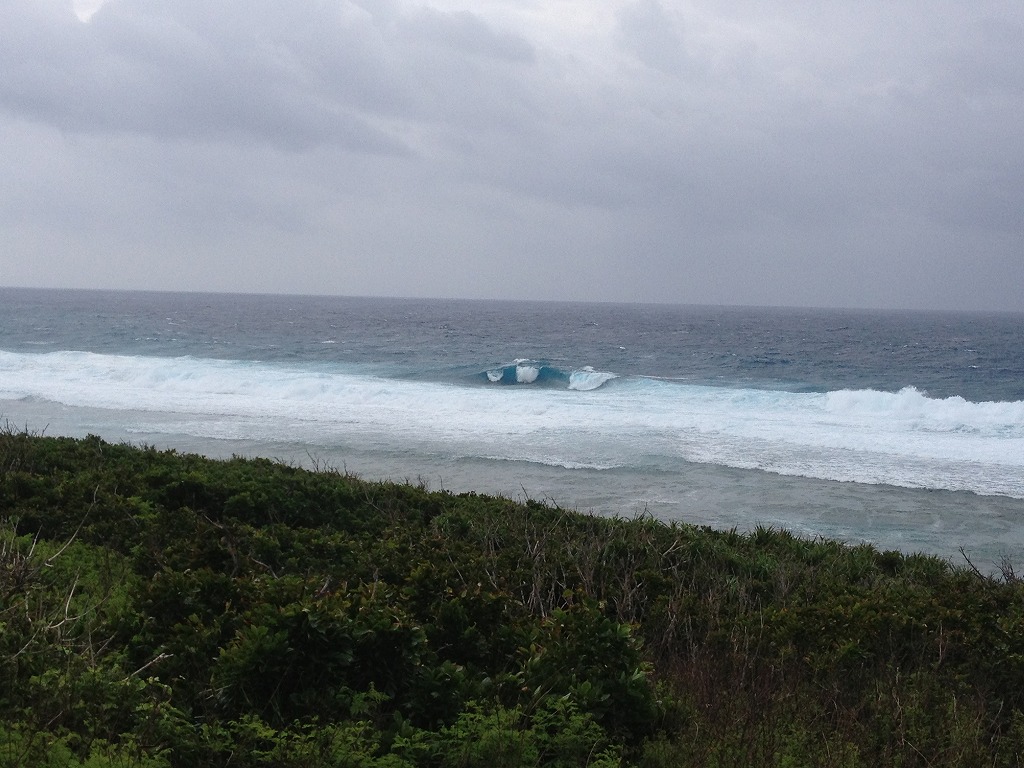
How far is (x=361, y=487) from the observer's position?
12.1 meters

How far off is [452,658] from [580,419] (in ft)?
78.0

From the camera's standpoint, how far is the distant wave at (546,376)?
43781mm

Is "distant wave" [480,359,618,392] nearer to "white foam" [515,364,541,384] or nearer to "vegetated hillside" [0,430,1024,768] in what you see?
"white foam" [515,364,541,384]

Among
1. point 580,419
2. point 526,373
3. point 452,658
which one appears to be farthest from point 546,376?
point 452,658

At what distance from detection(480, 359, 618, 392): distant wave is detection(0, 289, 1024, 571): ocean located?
6.0 inches

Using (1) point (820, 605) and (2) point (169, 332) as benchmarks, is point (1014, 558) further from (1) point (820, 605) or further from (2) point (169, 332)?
(2) point (169, 332)

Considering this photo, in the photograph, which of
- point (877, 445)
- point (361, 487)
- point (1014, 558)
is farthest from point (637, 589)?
point (877, 445)

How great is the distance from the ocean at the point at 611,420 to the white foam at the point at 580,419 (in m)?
0.12

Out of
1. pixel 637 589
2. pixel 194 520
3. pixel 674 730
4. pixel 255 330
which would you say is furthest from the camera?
pixel 255 330

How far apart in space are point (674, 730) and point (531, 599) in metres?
2.47

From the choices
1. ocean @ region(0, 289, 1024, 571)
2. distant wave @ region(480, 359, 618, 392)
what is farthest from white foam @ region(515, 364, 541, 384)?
ocean @ region(0, 289, 1024, 571)

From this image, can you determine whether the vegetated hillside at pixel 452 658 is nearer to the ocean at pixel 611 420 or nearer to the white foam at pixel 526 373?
the ocean at pixel 611 420

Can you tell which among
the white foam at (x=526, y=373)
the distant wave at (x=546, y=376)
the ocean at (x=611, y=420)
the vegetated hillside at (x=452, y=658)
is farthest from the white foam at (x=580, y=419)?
the vegetated hillside at (x=452, y=658)

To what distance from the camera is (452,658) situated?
5.27 meters
